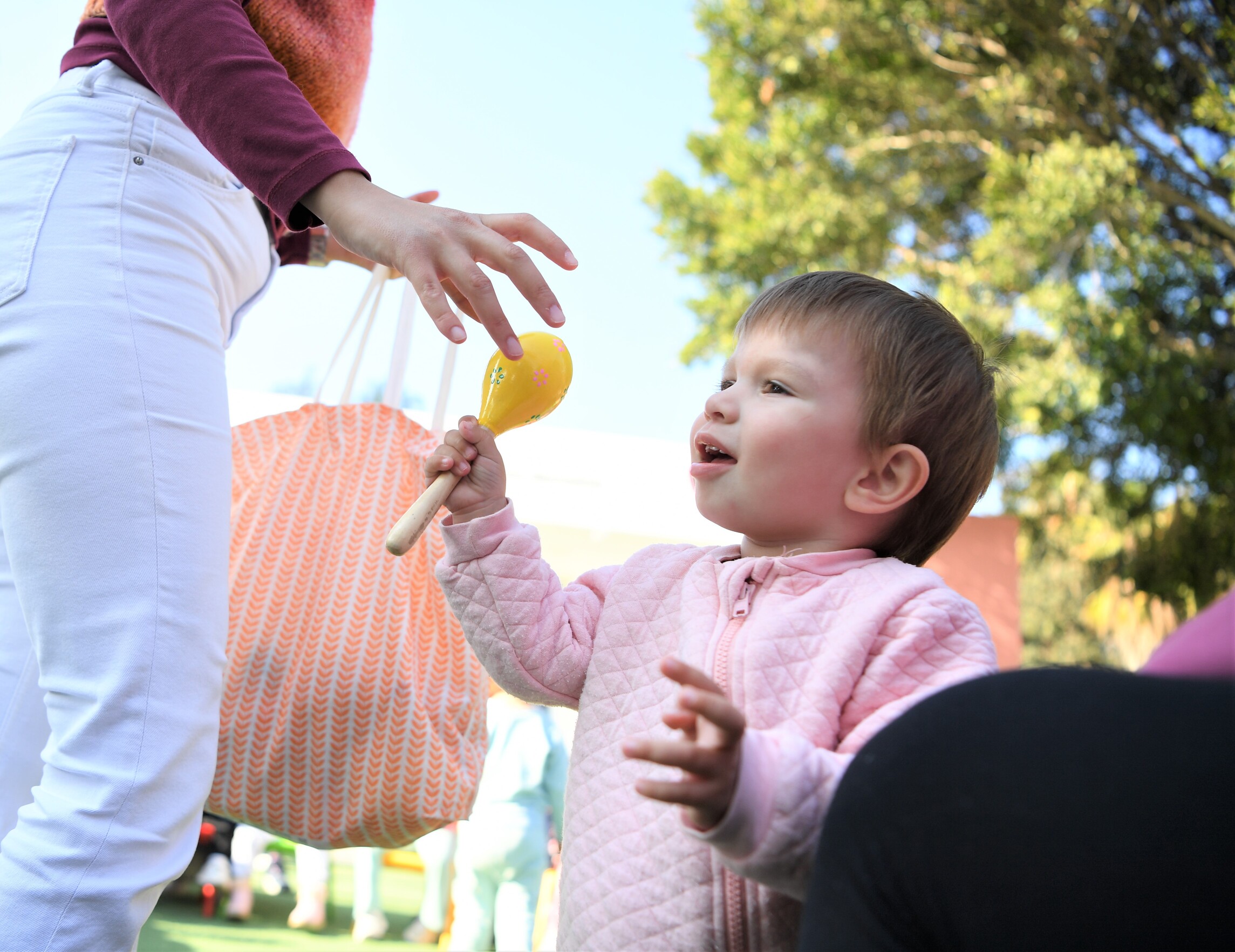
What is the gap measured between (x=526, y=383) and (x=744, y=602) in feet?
1.46

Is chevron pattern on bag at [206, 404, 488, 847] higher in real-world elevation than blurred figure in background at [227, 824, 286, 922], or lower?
higher

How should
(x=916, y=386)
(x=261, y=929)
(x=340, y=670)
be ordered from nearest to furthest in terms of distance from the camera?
(x=916, y=386)
(x=340, y=670)
(x=261, y=929)

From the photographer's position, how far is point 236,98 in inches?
49.3

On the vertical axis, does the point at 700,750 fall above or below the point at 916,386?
below

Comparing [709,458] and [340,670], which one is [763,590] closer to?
[709,458]

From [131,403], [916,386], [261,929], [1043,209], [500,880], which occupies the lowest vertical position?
[261,929]

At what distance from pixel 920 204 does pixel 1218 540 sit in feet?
11.4

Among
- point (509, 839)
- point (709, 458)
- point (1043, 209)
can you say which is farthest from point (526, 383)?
point (1043, 209)

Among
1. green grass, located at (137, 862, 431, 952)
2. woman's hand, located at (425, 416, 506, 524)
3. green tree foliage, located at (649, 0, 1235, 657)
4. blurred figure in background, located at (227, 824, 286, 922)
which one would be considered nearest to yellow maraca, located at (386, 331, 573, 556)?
woman's hand, located at (425, 416, 506, 524)

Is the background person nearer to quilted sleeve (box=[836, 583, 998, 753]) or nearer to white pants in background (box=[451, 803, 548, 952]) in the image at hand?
quilted sleeve (box=[836, 583, 998, 753])

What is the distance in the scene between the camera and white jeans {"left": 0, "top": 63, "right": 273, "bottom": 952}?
1120 millimetres

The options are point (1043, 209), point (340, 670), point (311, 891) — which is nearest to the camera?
point (340, 670)

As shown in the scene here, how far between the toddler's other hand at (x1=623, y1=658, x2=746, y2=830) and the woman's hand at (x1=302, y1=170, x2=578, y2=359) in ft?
1.72

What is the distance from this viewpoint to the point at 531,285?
1199 millimetres
